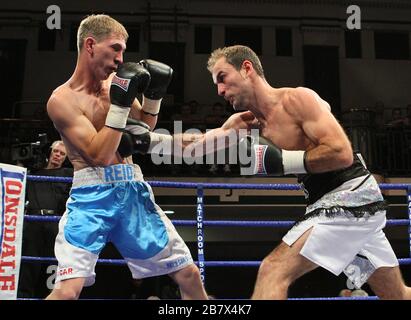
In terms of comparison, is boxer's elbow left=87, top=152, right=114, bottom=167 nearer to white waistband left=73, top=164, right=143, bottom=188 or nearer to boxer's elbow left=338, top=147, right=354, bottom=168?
white waistband left=73, top=164, right=143, bottom=188

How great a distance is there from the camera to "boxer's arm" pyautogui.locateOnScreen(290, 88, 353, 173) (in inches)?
69.7

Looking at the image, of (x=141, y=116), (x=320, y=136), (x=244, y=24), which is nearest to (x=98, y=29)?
(x=141, y=116)

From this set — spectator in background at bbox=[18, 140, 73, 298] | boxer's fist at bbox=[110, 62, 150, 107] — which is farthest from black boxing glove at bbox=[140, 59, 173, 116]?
spectator in background at bbox=[18, 140, 73, 298]

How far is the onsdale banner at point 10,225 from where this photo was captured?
2.10m

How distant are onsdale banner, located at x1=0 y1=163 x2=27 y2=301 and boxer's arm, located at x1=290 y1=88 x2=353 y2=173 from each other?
3.94 ft

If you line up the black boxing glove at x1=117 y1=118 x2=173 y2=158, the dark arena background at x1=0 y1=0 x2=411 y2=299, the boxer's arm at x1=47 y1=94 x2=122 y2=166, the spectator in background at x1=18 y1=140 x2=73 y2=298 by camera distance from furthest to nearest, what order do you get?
1. the dark arena background at x1=0 y1=0 x2=411 y2=299
2. the spectator in background at x1=18 y1=140 x2=73 y2=298
3. the black boxing glove at x1=117 y1=118 x2=173 y2=158
4. the boxer's arm at x1=47 y1=94 x2=122 y2=166

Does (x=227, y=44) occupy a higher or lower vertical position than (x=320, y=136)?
higher

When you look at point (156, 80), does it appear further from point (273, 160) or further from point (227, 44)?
point (227, 44)

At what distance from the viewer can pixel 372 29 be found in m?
8.84

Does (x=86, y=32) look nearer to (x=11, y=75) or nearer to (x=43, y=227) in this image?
(x=43, y=227)

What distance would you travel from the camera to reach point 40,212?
322 cm

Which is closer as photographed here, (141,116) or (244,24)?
(141,116)

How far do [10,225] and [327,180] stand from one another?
130 centimetres
